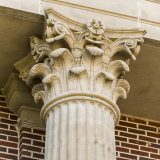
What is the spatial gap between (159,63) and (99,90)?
6.25 ft

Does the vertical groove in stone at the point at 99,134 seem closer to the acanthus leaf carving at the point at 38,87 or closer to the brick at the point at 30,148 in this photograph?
the acanthus leaf carving at the point at 38,87

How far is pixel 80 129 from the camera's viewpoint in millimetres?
6508

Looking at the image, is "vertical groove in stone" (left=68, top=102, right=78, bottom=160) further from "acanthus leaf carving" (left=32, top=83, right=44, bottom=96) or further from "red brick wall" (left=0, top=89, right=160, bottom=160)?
"red brick wall" (left=0, top=89, right=160, bottom=160)

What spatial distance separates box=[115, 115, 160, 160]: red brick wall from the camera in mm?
9070

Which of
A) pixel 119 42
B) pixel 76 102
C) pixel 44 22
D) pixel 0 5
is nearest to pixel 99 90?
pixel 76 102

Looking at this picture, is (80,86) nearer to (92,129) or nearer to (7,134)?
(92,129)

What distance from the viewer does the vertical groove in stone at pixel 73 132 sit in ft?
20.7

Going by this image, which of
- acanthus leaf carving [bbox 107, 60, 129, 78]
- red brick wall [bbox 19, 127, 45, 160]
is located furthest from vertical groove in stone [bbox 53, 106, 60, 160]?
red brick wall [bbox 19, 127, 45, 160]

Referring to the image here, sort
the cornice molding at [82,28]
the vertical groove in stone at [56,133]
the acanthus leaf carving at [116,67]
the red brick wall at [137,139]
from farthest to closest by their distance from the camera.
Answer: the red brick wall at [137,139], the cornice molding at [82,28], the acanthus leaf carving at [116,67], the vertical groove in stone at [56,133]

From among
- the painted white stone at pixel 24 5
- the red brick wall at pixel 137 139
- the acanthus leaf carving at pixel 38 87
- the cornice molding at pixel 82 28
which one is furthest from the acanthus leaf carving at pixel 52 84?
the red brick wall at pixel 137 139

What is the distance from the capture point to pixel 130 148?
30.0 feet

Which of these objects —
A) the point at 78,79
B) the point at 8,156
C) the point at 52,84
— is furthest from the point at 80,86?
the point at 8,156

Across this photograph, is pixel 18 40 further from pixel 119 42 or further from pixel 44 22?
pixel 119 42

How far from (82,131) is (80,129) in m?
0.04
